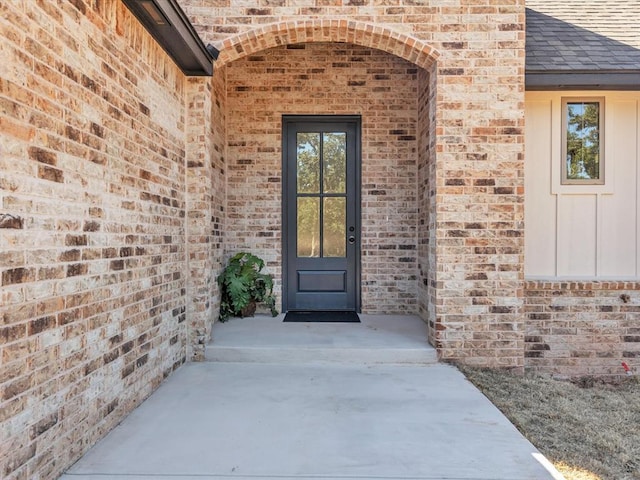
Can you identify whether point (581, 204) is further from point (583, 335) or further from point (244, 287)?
point (244, 287)

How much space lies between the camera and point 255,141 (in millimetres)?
5293

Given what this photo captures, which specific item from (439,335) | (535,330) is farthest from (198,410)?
(535,330)

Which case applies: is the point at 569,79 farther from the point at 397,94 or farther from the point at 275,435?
the point at 275,435

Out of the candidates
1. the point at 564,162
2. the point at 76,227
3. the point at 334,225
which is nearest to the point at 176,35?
the point at 76,227

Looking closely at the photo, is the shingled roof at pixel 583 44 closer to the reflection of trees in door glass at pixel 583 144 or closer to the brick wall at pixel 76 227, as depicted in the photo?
the reflection of trees in door glass at pixel 583 144

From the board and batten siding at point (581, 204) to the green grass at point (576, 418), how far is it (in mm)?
1147

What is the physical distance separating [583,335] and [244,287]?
3.52m

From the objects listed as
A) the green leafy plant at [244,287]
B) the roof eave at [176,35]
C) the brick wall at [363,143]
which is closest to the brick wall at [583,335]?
the brick wall at [363,143]

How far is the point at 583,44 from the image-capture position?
439 cm

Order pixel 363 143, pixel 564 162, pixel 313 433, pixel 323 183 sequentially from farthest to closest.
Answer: pixel 323 183
pixel 363 143
pixel 564 162
pixel 313 433

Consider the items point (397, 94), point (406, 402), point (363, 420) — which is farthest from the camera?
point (397, 94)

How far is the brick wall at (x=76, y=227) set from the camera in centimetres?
179

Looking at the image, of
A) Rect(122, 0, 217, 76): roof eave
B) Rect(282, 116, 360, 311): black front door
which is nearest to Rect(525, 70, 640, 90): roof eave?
Rect(282, 116, 360, 311): black front door

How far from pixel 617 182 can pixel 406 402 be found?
3231 mm
